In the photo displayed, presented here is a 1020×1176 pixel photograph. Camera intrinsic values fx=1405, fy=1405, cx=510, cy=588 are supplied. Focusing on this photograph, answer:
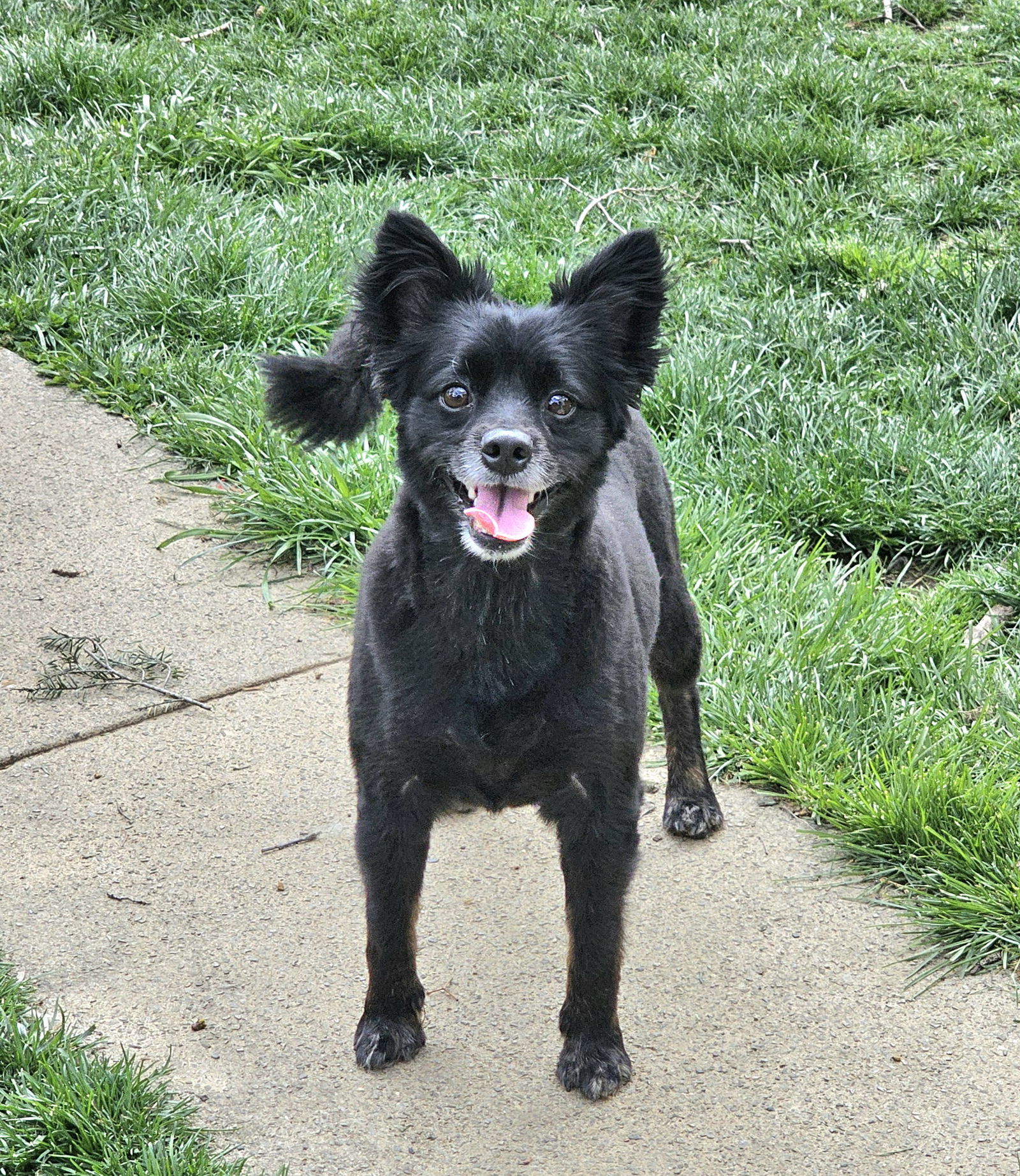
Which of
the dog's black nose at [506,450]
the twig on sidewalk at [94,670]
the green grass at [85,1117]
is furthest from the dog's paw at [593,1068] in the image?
the twig on sidewalk at [94,670]

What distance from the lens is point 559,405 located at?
285 centimetres

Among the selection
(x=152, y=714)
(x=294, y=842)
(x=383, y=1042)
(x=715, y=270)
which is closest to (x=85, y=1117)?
(x=383, y=1042)

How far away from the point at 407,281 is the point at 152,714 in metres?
1.81

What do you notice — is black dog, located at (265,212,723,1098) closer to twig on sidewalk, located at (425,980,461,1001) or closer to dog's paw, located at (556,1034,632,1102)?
dog's paw, located at (556,1034,632,1102)

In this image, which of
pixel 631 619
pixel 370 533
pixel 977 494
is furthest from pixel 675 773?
pixel 977 494

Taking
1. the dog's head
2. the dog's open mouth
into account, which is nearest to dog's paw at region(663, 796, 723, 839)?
the dog's head

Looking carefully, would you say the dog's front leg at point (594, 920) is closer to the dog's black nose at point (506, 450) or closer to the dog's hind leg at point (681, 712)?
the dog's black nose at point (506, 450)

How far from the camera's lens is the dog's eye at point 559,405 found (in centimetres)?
284

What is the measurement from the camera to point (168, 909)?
342 centimetres

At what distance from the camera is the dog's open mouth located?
2711 mm

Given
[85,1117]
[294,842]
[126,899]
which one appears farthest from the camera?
[294,842]

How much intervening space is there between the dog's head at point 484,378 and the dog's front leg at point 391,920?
0.60 m

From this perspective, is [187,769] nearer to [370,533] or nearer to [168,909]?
[168,909]

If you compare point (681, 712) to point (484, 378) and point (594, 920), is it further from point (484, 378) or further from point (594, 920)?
point (484, 378)
